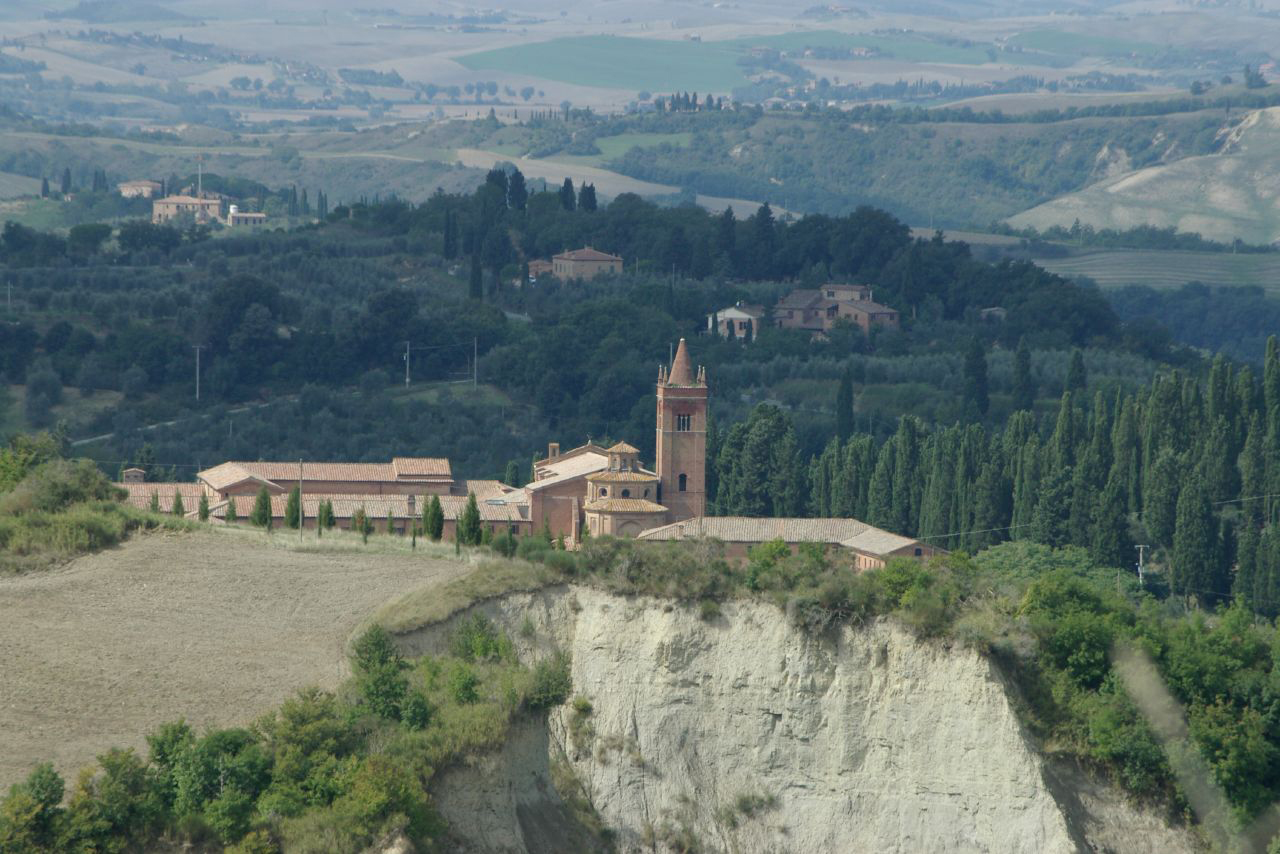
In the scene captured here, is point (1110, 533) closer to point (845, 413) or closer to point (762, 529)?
point (762, 529)

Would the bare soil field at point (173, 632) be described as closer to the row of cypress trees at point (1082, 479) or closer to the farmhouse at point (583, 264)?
the row of cypress trees at point (1082, 479)

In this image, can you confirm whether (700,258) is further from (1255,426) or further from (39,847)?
(39,847)

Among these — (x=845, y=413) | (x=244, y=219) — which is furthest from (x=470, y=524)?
(x=244, y=219)

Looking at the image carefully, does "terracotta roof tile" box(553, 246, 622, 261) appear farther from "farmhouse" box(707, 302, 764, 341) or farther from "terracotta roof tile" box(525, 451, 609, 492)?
"terracotta roof tile" box(525, 451, 609, 492)

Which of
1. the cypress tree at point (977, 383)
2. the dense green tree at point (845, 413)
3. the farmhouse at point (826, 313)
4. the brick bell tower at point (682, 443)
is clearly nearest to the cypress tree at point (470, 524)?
the brick bell tower at point (682, 443)

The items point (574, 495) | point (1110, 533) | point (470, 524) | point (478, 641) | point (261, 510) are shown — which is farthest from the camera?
point (1110, 533)

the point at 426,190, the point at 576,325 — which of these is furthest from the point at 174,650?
the point at 426,190
